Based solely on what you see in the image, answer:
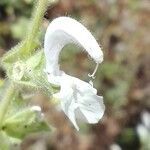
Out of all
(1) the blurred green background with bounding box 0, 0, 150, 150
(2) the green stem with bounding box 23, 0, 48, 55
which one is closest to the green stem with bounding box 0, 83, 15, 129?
(2) the green stem with bounding box 23, 0, 48, 55

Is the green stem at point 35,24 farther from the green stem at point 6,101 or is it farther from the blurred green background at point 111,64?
the blurred green background at point 111,64

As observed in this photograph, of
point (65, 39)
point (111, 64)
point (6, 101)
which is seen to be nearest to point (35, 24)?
point (65, 39)

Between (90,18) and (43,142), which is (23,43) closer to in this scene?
(43,142)

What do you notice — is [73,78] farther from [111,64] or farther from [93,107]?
[111,64]

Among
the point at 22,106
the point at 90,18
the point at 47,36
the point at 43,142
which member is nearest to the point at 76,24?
the point at 47,36

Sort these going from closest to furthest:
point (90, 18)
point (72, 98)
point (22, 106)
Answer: point (72, 98) → point (22, 106) → point (90, 18)

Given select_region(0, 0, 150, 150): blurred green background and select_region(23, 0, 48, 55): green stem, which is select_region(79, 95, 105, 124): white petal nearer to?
select_region(23, 0, 48, 55): green stem
